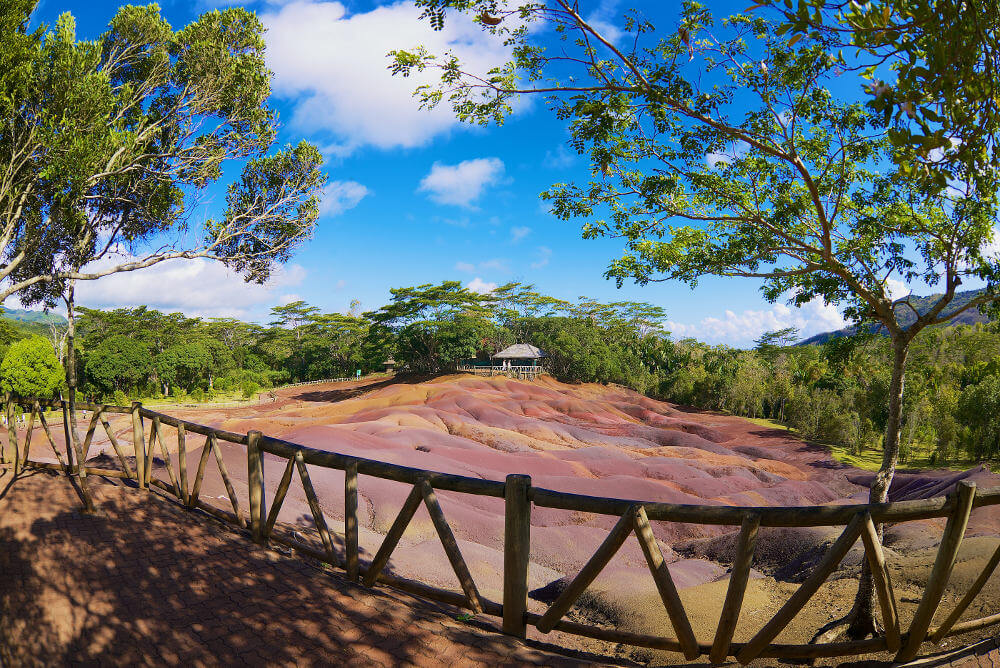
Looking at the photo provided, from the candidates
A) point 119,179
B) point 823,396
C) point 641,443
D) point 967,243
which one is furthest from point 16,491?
point 823,396

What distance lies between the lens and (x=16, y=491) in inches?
268

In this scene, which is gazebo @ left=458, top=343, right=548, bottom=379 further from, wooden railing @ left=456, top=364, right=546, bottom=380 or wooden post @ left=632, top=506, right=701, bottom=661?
wooden post @ left=632, top=506, right=701, bottom=661

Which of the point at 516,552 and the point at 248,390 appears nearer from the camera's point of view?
the point at 516,552

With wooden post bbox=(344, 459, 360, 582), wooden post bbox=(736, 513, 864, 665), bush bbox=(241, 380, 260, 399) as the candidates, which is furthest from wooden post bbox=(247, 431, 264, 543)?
bush bbox=(241, 380, 260, 399)

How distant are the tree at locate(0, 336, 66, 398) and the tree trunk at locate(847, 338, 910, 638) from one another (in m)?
34.1

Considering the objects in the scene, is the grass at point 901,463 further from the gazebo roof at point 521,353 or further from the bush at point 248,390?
the bush at point 248,390

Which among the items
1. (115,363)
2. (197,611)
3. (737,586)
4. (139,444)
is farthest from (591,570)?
(115,363)

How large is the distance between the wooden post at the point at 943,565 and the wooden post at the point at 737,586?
3.22 feet

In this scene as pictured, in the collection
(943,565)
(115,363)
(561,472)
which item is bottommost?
(561,472)

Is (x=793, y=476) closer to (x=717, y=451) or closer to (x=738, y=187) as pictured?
(x=717, y=451)

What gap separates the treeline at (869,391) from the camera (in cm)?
2184

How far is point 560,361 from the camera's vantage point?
54531 mm

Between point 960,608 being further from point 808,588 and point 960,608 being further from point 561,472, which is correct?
point 561,472

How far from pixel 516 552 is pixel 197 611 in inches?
98.0
